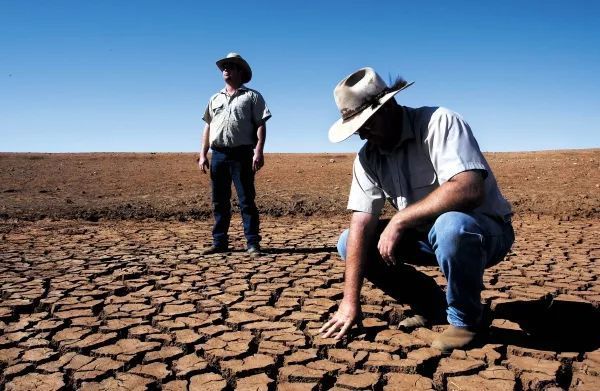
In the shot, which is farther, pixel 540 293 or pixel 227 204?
pixel 227 204

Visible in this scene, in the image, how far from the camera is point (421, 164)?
7.72 ft

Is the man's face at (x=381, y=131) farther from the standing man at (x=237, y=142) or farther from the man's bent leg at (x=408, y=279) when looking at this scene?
the standing man at (x=237, y=142)

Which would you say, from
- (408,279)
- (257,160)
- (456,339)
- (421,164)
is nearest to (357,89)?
(421,164)

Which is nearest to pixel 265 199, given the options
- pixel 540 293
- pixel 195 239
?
pixel 195 239

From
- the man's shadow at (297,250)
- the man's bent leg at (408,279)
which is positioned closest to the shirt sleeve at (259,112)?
the man's shadow at (297,250)

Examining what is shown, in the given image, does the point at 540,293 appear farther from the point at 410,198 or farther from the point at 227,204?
the point at 227,204

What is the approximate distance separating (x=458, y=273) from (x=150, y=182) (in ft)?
32.5

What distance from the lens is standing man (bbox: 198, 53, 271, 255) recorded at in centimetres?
444

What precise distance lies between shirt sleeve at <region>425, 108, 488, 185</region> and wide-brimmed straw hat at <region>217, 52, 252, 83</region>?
101 inches

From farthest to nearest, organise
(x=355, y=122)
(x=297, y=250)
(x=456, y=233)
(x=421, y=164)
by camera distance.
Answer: (x=297, y=250) → (x=421, y=164) → (x=355, y=122) → (x=456, y=233)

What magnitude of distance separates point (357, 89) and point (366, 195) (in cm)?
48

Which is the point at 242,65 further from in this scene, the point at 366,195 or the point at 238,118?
the point at 366,195

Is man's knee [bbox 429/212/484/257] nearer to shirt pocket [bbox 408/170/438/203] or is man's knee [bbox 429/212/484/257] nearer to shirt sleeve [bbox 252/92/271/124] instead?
shirt pocket [bbox 408/170/438/203]

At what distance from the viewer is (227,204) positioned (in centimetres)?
464
